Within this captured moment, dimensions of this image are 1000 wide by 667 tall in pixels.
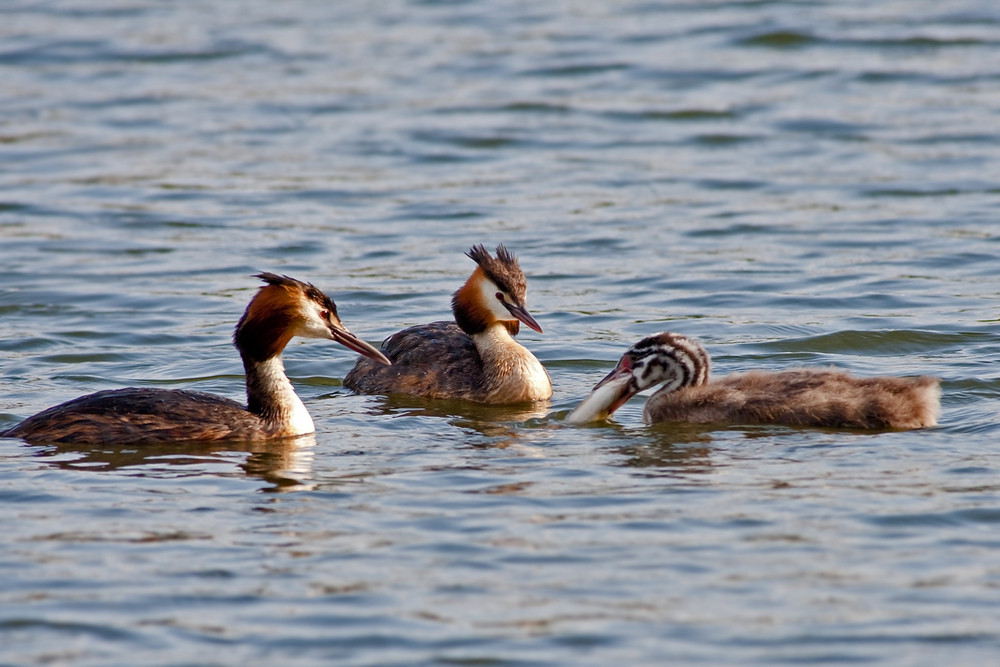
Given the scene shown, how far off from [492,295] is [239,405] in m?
2.15

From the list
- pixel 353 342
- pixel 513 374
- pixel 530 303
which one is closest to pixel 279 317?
pixel 353 342

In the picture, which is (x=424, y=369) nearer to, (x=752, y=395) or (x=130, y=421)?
(x=130, y=421)

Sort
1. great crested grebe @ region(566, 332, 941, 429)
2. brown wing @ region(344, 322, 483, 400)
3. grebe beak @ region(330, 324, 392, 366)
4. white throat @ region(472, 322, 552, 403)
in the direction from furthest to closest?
brown wing @ region(344, 322, 483, 400) → white throat @ region(472, 322, 552, 403) → grebe beak @ region(330, 324, 392, 366) → great crested grebe @ region(566, 332, 941, 429)

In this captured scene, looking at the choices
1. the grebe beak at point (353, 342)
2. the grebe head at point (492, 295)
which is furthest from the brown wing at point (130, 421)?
the grebe head at point (492, 295)

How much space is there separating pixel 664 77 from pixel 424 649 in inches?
666

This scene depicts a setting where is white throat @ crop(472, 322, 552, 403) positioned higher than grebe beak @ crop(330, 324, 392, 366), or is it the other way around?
grebe beak @ crop(330, 324, 392, 366)

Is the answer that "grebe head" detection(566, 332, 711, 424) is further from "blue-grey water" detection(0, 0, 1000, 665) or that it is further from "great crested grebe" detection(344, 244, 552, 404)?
"great crested grebe" detection(344, 244, 552, 404)

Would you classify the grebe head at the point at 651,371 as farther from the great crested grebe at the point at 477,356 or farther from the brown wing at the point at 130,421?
the brown wing at the point at 130,421

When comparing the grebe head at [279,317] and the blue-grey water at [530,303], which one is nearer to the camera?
the blue-grey water at [530,303]

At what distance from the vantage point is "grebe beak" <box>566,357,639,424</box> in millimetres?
10047

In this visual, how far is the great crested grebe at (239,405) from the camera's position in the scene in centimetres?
943

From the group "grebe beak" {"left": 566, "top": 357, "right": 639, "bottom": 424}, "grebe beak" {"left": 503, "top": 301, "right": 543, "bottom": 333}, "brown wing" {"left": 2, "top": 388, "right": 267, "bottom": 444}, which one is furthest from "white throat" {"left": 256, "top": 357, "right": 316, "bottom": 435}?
"grebe beak" {"left": 503, "top": 301, "right": 543, "bottom": 333}

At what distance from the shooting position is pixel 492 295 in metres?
11.2

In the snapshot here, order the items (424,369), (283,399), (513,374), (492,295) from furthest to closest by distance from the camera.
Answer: (424,369)
(492,295)
(513,374)
(283,399)
